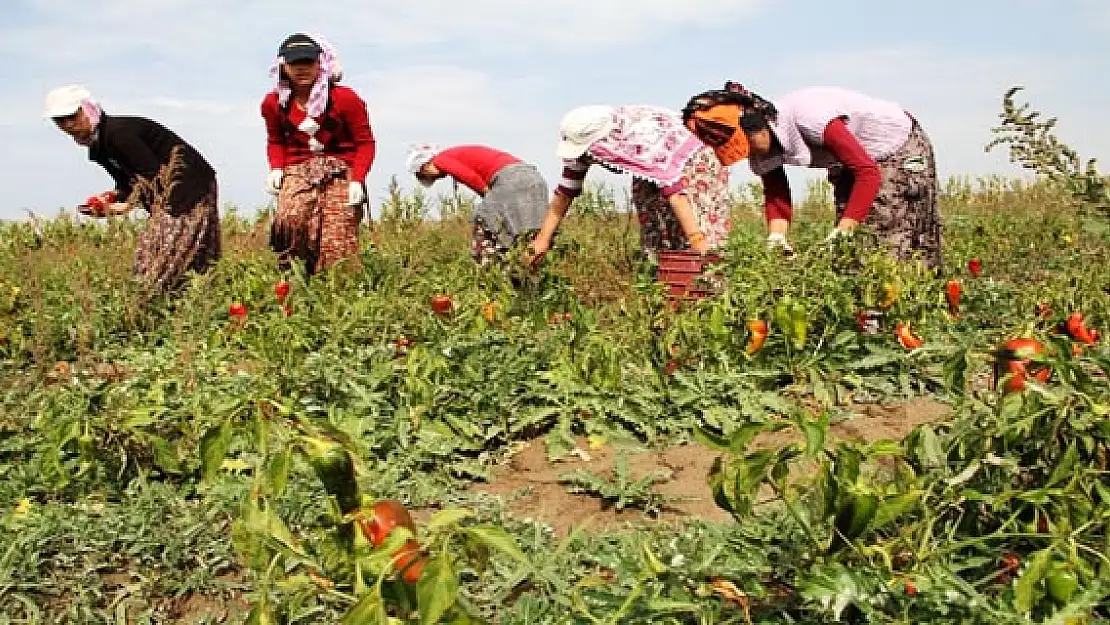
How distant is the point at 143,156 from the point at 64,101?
15.9 inches

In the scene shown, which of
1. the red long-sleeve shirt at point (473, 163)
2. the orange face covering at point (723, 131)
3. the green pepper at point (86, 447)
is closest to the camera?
the green pepper at point (86, 447)

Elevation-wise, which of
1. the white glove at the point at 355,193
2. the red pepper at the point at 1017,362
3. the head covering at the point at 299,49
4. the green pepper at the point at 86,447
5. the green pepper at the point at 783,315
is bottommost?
the green pepper at the point at 86,447

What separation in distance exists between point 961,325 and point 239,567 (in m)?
2.93

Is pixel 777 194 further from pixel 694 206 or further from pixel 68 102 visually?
pixel 68 102

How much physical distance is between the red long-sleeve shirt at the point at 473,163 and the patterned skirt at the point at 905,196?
6.14 ft

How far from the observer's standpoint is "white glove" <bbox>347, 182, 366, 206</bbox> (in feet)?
17.0

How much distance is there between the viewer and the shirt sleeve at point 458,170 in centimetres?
573

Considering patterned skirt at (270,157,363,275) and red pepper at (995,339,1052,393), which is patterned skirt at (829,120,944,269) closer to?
patterned skirt at (270,157,363,275)

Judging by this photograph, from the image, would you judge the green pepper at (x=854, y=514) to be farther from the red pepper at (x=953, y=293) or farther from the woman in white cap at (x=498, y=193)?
the woman in white cap at (x=498, y=193)

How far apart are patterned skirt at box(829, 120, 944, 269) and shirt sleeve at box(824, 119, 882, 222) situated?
11.8 inches

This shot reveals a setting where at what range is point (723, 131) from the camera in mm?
A: 4273

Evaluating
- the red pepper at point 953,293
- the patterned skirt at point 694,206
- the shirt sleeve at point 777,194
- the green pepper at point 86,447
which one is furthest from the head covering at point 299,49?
the red pepper at point 953,293

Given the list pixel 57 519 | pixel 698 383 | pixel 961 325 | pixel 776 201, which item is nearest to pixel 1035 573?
pixel 698 383

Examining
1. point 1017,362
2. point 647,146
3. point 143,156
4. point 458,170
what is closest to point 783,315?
point 647,146
